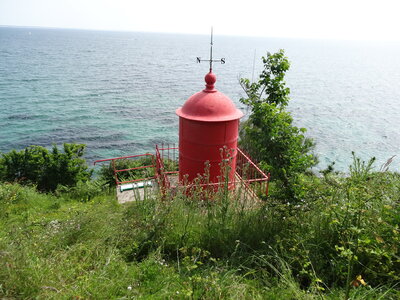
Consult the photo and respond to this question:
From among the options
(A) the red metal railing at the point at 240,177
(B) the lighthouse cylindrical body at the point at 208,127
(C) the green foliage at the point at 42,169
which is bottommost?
(C) the green foliage at the point at 42,169

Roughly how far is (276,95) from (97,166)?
714 inches

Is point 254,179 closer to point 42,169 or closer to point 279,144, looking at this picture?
point 279,144

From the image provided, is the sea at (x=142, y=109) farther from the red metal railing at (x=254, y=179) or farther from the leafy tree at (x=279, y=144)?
the leafy tree at (x=279, y=144)

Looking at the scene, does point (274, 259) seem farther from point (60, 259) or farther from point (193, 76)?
point (193, 76)

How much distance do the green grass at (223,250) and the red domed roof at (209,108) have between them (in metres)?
2.24

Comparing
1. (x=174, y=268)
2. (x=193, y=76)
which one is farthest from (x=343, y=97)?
(x=174, y=268)

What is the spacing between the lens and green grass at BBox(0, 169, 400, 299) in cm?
336

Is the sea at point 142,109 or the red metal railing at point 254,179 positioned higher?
the red metal railing at point 254,179

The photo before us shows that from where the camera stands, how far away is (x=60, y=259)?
4.14 metres

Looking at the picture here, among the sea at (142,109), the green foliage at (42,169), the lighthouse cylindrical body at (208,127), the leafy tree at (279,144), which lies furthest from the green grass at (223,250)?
the sea at (142,109)

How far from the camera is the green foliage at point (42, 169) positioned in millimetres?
12562

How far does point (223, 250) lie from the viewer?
4.33 meters

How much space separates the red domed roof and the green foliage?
7.66m

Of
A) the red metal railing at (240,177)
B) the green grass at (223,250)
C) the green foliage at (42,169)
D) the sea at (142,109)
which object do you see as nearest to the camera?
the green grass at (223,250)
